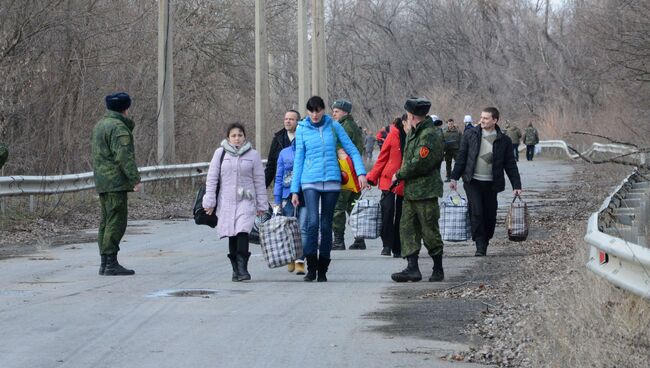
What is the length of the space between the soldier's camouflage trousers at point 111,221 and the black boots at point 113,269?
2.8 inches

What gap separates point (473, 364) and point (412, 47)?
8398 centimetres

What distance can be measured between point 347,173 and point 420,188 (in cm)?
79

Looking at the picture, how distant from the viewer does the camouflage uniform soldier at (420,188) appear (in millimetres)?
12812

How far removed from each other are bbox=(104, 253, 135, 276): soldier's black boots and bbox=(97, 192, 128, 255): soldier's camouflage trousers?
71 mm

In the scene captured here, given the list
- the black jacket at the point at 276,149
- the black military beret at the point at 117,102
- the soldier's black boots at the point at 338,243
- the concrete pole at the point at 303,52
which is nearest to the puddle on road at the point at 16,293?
the black military beret at the point at 117,102

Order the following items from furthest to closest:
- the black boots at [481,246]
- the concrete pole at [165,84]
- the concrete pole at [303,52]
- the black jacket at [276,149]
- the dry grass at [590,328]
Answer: the concrete pole at [303,52] < the concrete pole at [165,84] < the black boots at [481,246] < the black jacket at [276,149] < the dry grass at [590,328]

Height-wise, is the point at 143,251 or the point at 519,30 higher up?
the point at 519,30

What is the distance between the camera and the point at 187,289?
12336mm

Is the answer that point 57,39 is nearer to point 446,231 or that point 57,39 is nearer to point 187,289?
point 446,231

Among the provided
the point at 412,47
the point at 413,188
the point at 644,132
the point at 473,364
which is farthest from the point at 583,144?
the point at 473,364

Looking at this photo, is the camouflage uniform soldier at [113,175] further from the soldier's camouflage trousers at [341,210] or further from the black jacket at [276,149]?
the soldier's camouflage trousers at [341,210]

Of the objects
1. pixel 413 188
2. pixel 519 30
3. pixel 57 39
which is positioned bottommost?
pixel 413 188

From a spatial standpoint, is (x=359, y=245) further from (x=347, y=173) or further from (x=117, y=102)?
(x=117, y=102)

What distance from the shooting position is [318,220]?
13039 millimetres
